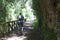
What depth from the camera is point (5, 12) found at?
17703 mm

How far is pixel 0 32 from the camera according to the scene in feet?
47.1

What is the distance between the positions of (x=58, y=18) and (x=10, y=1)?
1137 centimetres

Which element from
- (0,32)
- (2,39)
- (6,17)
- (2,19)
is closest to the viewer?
(2,39)

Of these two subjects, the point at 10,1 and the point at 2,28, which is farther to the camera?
the point at 10,1

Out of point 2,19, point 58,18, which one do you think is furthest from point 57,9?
point 2,19

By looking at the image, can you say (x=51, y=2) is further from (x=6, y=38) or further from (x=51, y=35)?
(x=6, y=38)

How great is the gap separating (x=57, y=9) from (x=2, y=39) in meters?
6.09

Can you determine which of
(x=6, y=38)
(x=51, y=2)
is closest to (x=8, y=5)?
(x=6, y=38)

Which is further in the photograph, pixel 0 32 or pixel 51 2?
pixel 0 32

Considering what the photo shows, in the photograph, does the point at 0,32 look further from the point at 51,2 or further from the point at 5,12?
the point at 51,2

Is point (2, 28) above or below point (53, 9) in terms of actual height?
below

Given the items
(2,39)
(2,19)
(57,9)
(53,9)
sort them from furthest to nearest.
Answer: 1. (2,19)
2. (2,39)
3. (53,9)
4. (57,9)

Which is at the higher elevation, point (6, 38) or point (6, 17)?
point (6, 17)

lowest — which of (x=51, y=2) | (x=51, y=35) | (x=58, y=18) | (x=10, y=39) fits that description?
(x=10, y=39)
